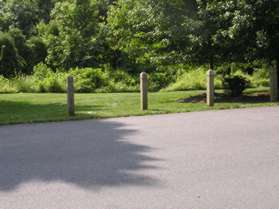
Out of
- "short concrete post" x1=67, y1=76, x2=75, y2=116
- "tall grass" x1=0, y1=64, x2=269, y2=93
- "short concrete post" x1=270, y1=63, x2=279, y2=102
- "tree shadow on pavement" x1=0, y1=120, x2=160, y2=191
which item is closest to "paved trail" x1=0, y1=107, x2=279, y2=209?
"tree shadow on pavement" x1=0, y1=120, x2=160, y2=191

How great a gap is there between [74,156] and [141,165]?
122 cm

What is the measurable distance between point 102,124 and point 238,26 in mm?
6542

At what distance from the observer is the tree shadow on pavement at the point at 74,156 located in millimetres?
6586

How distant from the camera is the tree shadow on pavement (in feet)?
21.6

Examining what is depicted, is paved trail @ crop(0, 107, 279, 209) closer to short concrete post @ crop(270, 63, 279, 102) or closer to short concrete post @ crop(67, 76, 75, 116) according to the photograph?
short concrete post @ crop(67, 76, 75, 116)

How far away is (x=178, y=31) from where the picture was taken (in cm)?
1784

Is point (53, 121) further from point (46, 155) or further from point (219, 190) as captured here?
point (219, 190)

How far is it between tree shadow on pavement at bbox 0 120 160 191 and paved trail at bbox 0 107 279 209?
13 mm

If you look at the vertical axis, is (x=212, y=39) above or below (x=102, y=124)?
above

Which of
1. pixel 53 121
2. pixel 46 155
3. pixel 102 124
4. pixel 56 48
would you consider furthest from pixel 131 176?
pixel 56 48

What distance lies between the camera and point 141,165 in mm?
7320

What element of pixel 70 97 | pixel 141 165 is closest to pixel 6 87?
pixel 70 97

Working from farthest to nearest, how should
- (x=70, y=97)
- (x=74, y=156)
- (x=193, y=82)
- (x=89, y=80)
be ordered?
(x=193, y=82), (x=89, y=80), (x=70, y=97), (x=74, y=156)

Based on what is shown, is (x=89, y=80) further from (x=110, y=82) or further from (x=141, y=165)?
(x=141, y=165)
